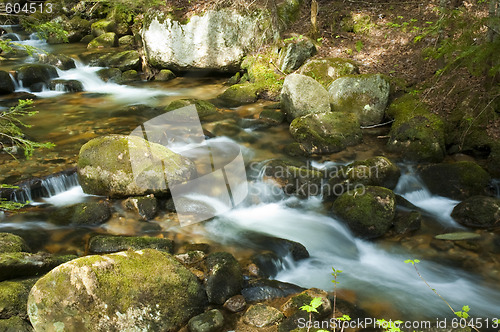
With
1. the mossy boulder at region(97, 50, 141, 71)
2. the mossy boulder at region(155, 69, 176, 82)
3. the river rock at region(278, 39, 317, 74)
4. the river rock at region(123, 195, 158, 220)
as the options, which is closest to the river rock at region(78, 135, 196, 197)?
the river rock at region(123, 195, 158, 220)

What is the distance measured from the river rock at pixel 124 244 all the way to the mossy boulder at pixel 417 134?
5.34 m

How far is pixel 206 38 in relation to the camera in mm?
12938

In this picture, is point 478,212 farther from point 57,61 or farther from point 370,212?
point 57,61

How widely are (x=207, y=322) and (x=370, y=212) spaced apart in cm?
319

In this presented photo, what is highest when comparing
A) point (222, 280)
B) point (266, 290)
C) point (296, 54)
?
point (296, 54)

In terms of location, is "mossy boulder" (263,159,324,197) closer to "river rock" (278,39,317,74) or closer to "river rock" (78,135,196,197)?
"river rock" (78,135,196,197)

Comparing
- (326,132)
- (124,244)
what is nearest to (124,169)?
(124,244)

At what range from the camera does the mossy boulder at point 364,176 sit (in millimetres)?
6891

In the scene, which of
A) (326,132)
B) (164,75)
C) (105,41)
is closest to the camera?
(326,132)

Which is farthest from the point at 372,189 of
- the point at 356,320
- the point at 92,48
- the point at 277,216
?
the point at 92,48

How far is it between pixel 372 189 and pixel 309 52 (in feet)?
21.4

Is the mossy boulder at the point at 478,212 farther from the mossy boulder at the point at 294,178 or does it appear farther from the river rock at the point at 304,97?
the river rock at the point at 304,97

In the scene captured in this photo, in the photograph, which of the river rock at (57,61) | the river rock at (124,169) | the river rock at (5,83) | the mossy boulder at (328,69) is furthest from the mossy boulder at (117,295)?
the river rock at (57,61)

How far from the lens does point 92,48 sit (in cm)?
1661
